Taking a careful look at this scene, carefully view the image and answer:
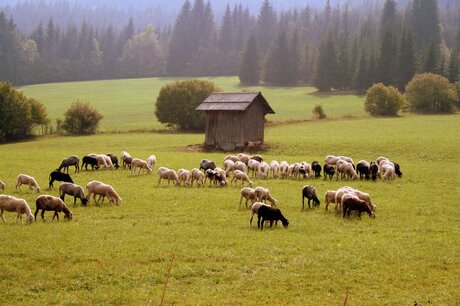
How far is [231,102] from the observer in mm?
51250

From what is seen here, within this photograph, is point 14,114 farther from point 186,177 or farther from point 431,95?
point 431,95

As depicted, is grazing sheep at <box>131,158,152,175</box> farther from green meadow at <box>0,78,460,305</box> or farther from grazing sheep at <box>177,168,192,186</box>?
grazing sheep at <box>177,168,192,186</box>

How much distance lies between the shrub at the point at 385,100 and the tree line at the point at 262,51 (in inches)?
1006

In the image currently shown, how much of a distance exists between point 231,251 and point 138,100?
9840cm

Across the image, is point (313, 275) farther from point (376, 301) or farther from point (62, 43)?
point (62, 43)

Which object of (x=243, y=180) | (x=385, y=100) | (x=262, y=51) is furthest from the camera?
(x=262, y=51)

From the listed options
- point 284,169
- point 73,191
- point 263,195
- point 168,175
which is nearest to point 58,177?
point 73,191

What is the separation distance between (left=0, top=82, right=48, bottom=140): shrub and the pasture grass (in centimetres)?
3916

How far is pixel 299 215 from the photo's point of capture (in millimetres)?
20047

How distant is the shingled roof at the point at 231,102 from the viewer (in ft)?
165

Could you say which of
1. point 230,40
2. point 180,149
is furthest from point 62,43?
point 180,149

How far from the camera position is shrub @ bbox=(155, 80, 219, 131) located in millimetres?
72750

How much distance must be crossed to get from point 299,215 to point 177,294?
9.20m

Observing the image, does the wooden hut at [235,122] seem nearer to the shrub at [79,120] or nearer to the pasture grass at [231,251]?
the pasture grass at [231,251]
